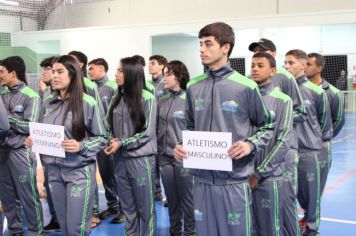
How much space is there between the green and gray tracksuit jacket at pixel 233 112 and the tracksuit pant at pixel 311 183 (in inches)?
70.9

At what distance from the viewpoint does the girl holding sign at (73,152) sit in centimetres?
347

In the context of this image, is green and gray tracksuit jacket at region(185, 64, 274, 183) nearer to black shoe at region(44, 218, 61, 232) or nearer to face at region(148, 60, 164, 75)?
black shoe at region(44, 218, 61, 232)

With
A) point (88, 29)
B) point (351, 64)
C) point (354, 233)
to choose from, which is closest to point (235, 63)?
point (351, 64)

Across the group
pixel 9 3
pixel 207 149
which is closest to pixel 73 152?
pixel 207 149

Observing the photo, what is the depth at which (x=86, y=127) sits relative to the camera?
356 centimetres

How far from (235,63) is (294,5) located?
213 inches

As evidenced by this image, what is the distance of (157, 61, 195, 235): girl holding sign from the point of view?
15.2 feet

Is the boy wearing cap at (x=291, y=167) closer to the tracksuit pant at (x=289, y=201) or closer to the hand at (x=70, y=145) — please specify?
the tracksuit pant at (x=289, y=201)

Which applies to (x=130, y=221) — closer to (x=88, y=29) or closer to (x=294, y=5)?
(x=294, y=5)

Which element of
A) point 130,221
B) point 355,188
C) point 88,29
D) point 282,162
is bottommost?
point 355,188

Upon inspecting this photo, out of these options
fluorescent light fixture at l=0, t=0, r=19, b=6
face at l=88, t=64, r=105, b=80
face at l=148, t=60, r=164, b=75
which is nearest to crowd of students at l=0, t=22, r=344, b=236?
face at l=88, t=64, r=105, b=80

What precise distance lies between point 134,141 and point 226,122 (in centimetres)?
153

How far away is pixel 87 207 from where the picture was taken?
139 inches

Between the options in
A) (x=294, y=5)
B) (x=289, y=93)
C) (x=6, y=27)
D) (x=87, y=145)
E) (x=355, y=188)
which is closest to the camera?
(x=87, y=145)
